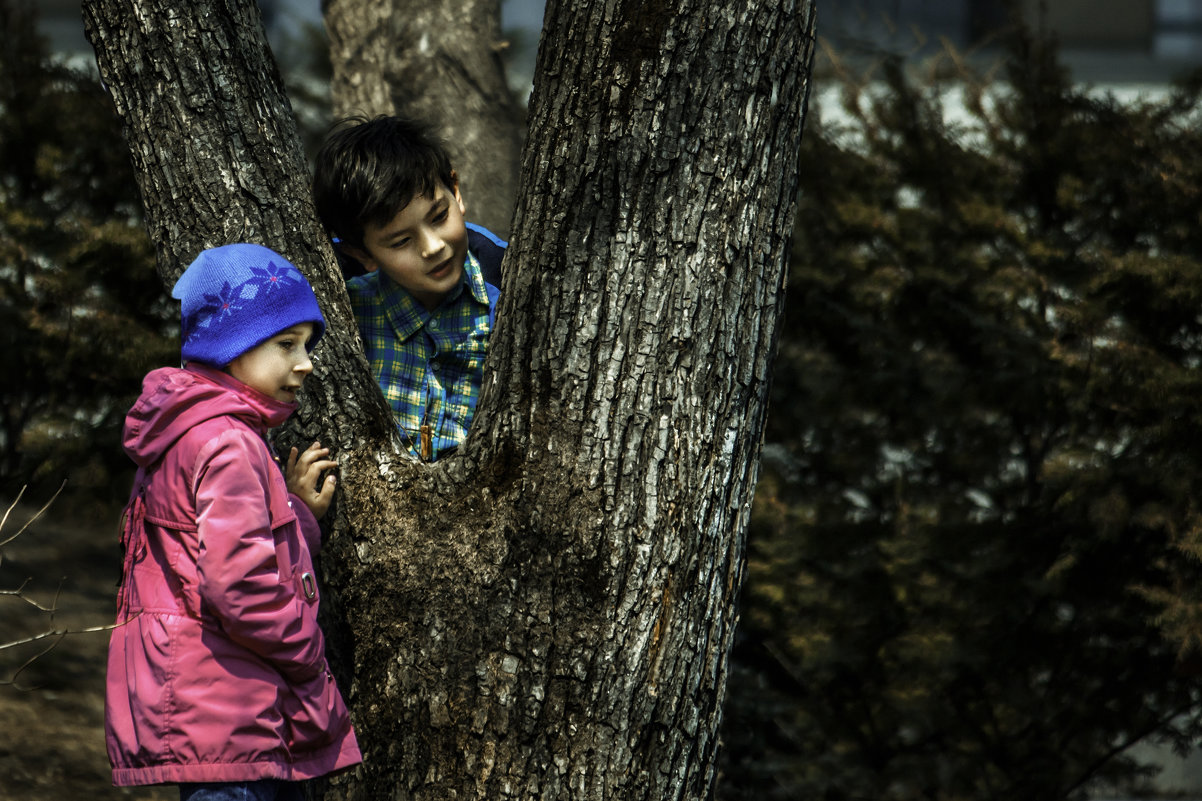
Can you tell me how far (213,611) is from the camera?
2172 millimetres

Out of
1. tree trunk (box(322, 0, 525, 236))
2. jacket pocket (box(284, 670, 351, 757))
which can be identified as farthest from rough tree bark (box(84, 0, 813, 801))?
tree trunk (box(322, 0, 525, 236))

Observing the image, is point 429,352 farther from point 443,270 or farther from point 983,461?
point 983,461

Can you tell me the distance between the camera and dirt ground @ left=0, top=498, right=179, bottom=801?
4371mm

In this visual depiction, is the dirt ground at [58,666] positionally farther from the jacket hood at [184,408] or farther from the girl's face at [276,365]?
the girl's face at [276,365]

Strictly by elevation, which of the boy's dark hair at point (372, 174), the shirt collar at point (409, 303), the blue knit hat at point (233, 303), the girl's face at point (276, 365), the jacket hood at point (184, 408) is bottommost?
the jacket hood at point (184, 408)

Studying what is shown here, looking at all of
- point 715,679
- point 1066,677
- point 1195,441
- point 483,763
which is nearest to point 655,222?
point 715,679

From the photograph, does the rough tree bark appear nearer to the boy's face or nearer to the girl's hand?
the girl's hand

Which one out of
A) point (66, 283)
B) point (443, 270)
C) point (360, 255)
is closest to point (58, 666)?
point (66, 283)

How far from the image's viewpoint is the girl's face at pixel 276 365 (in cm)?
234

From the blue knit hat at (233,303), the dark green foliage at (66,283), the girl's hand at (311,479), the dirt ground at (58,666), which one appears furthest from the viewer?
the dark green foliage at (66,283)

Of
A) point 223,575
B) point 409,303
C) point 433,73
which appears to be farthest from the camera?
point 433,73

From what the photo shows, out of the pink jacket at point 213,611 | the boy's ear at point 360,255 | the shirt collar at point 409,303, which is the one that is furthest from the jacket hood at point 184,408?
the boy's ear at point 360,255

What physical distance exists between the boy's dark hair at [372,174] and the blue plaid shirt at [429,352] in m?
0.19

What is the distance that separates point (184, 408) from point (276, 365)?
19 centimetres
